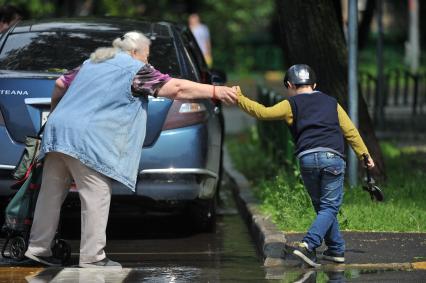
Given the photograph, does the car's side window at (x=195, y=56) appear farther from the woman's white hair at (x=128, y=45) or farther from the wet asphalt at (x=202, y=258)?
the woman's white hair at (x=128, y=45)

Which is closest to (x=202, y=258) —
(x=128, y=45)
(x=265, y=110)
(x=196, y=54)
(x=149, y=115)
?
(x=149, y=115)

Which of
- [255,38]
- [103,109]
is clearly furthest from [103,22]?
[255,38]

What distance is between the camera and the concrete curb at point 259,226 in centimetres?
770

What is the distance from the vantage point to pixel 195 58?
9.55 m

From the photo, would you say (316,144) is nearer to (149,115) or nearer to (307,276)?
(307,276)

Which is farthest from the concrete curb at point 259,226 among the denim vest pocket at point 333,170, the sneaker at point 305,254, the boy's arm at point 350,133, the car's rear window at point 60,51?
the car's rear window at point 60,51

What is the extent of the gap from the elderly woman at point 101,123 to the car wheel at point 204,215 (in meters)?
1.85

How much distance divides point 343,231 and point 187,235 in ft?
4.65

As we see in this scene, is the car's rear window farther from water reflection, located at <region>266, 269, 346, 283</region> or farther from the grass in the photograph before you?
water reflection, located at <region>266, 269, 346, 283</region>

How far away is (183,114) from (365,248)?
1702 millimetres

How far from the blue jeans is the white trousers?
1.36m

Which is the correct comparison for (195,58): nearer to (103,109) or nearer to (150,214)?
(150,214)

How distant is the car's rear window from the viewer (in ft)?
28.7

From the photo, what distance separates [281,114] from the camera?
7.38 metres
